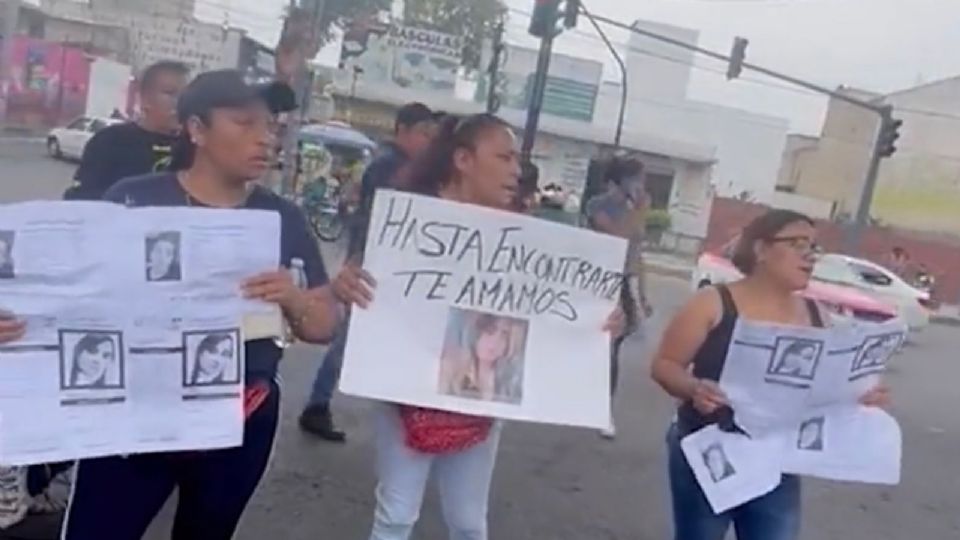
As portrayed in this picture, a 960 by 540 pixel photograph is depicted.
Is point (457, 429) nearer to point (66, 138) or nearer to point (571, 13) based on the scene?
point (571, 13)

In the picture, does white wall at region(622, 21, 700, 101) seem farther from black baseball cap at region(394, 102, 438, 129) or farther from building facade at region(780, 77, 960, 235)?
black baseball cap at region(394, 102, 438, 129)

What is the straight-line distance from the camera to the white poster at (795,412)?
10.5ft

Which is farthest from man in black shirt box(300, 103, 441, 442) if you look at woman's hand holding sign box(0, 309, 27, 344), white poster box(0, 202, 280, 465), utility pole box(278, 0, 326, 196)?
woman's hand holding sign box(0, 309, 27, 344)

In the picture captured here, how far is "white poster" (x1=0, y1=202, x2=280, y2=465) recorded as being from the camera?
8.12 ft

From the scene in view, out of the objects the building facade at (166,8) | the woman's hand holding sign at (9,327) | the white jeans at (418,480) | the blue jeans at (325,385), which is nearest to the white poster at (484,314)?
the white jeans at (418,480)

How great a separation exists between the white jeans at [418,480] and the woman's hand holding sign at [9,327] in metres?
1.03

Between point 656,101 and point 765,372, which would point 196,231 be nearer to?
point 765,372

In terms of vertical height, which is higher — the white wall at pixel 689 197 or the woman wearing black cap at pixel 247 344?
the woman wearing black cap at pixel 247 344

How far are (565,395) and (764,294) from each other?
0.63 metres

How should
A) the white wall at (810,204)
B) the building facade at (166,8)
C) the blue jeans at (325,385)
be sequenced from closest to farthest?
the blue jeans at (325,385) → the building facade at (166,8) → the white wall at (810,204)

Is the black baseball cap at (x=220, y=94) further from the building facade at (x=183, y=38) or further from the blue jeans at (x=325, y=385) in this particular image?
the building facade at (x=183, y=38)

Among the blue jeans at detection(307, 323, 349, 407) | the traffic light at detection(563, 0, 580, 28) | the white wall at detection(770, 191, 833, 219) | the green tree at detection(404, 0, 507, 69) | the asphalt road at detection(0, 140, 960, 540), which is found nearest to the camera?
the asphalt road at detection(0, 140, 960, 540)

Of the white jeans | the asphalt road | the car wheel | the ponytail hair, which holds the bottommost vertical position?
the car wheel

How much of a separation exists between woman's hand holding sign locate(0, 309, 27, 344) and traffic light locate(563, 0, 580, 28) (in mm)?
12887
